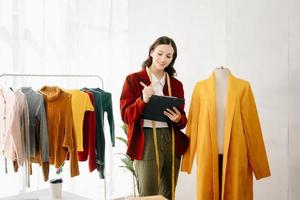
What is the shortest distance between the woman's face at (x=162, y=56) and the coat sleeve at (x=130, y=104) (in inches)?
8.7

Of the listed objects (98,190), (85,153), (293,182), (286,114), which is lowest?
(98,190)

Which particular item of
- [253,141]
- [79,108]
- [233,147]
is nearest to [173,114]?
[233,147]

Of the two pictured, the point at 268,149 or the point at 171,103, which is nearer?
the point at 171,103

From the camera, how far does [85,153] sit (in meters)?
2.79

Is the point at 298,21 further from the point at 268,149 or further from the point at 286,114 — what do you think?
the point at 268,149

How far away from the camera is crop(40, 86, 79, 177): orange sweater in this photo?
250cm

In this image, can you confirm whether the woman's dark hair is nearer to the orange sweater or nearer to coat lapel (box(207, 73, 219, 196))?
coat lapel (box(207, 73, 219, 196))

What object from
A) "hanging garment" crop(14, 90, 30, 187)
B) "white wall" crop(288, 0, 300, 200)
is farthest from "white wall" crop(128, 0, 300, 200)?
"hanging garment" crop(14, 90, 30, 187)

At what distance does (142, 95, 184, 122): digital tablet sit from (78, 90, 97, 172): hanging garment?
583 millimetres

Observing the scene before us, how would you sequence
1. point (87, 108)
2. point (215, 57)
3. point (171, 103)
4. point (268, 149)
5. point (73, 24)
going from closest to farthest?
point (171, 103) < point (87, 108) < point (268, 149) < point (215, 57) < point (73, 24)

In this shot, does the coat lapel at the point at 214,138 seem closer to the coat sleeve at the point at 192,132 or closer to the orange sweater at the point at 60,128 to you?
the coat sleeve at the point at 192,132

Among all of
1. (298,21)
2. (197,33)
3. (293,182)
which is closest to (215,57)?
(197,33)

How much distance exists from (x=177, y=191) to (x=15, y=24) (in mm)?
2255

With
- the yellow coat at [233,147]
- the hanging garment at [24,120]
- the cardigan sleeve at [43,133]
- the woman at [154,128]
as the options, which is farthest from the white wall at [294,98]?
the hanging garment at [24,120]
